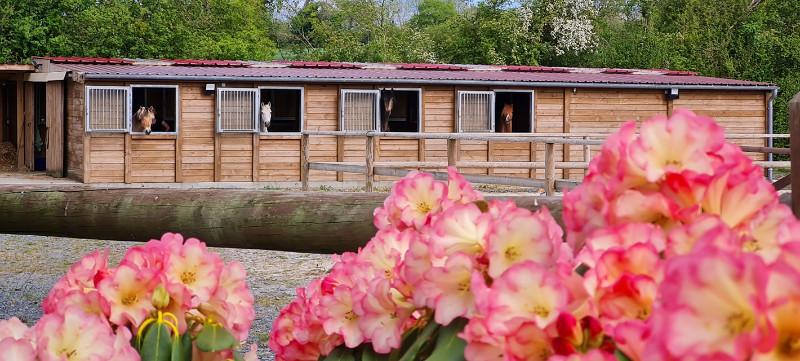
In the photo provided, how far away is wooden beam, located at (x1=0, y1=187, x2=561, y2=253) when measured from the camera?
373 centimetres

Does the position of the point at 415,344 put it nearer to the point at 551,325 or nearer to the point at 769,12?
the point at 551,325

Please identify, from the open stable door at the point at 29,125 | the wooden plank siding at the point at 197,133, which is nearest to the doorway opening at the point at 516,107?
the wooden plank siding at the point at 197,133

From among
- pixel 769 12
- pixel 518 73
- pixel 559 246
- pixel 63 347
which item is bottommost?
pixel 63 347

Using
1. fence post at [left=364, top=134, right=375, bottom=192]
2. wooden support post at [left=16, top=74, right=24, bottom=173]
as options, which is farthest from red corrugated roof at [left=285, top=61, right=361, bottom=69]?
fence post at [left=364, top=134, right=375, bottom=192]

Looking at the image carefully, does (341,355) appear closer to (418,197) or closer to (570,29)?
(418,197)

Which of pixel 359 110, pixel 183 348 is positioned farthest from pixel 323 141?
pixel 183 348

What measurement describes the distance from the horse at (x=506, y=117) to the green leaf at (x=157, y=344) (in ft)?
77.3

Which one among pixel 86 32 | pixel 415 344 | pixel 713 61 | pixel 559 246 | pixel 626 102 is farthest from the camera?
pixel 713 61

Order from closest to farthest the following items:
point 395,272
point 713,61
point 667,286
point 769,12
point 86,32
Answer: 1. point 667,286
2. point 395,272
3. point 86,32
4. point 713,61
5. point 769,12

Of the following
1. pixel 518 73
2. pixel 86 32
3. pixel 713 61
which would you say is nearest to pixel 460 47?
pixel 713 61

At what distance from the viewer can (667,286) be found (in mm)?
703

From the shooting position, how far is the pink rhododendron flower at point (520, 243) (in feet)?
3.55

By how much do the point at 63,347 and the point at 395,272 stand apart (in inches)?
15.6

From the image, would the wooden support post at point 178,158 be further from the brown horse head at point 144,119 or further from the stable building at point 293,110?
the brown horse head at point 144,119
